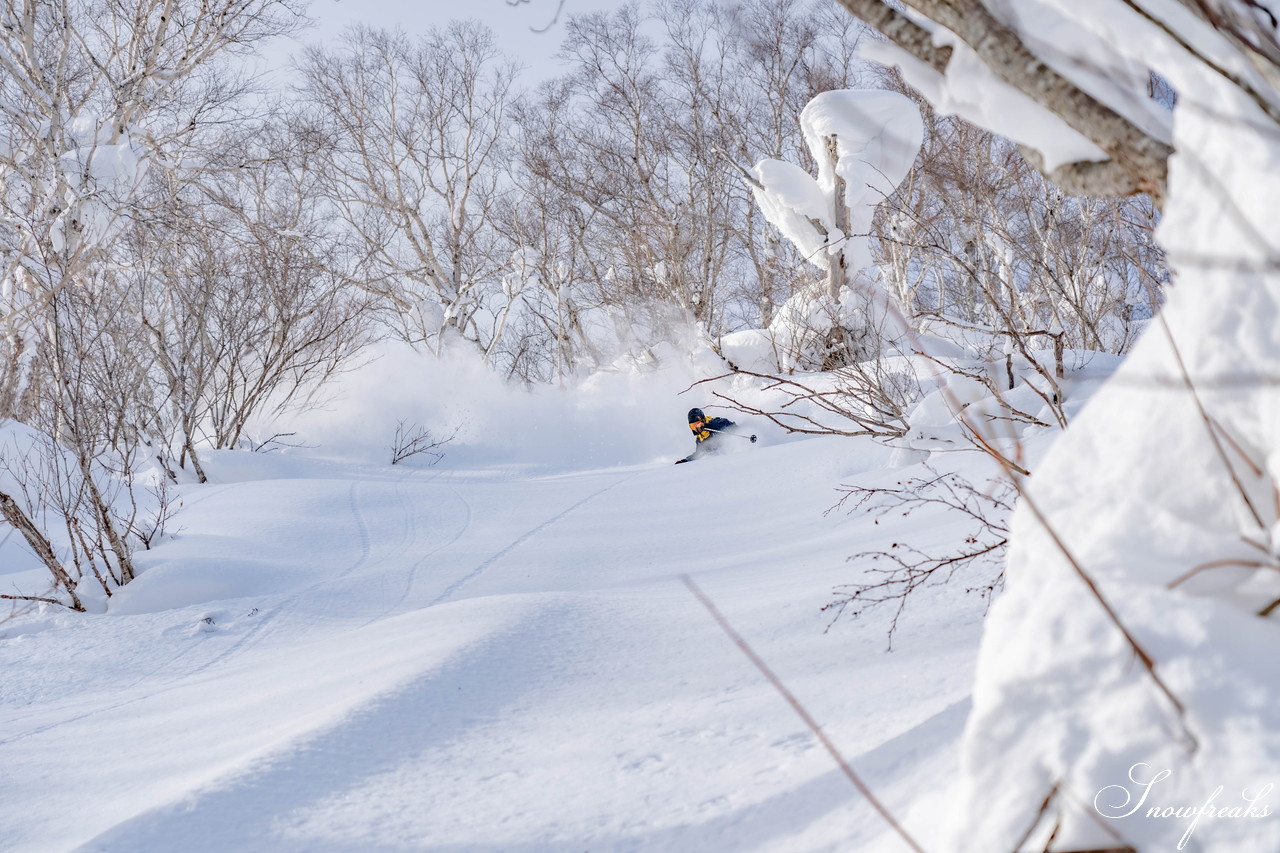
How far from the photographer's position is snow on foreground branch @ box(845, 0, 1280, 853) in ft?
2.00

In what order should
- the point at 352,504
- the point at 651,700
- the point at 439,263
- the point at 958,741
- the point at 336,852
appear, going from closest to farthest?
the point at 958,741, the point at 336,852, the point at 651,700, the point at 352,504, the point at 439,263

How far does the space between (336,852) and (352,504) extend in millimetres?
4757

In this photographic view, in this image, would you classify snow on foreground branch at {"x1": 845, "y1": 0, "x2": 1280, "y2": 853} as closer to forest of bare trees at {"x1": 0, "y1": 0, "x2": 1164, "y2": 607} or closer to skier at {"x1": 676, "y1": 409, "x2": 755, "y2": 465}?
forest of bare trees at {"x1": 0, "y1": 0, "x2": 1164, "y2": 607}

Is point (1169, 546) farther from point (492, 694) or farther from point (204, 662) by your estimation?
point (204, 662)

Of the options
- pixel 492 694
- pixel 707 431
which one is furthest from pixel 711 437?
pixel 492 694

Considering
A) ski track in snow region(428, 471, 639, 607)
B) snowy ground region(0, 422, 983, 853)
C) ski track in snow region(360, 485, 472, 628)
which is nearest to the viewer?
snowy ground region(0, 422, 983, 853)

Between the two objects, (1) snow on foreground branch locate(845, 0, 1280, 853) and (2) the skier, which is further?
(2) the skier

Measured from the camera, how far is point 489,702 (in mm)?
2033

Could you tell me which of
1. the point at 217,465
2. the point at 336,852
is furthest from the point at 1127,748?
the point at 217,465

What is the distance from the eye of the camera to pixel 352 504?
19.3ft

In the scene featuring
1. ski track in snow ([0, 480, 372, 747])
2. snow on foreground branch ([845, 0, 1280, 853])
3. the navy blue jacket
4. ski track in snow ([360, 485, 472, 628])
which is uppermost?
snow on foreground branch ([845, 0, 1280, 853])

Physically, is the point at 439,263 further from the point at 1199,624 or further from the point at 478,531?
the point at 1199,624

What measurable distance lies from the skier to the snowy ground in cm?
348

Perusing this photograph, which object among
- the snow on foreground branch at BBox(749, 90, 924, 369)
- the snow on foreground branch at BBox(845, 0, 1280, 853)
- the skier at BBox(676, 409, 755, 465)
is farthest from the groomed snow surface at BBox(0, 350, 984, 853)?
the snow on foreground branch at BBox(749, 90, 924, 369)
